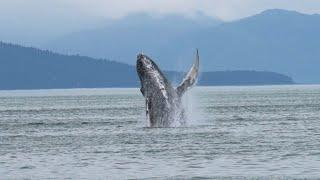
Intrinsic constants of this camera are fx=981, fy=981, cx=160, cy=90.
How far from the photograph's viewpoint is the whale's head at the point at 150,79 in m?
44.8

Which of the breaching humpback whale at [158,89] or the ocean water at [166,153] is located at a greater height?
the breaching humpback whale at [158,89]

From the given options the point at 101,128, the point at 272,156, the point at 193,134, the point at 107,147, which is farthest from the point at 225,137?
the point at 101,128

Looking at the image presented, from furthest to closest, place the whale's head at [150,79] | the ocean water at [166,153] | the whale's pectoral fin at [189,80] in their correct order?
the whale's pectoral fin at [189,80] < the whale's head at [150,79] < the ocean water at [166,153]

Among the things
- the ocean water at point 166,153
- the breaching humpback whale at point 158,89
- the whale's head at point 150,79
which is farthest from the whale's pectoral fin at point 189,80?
the ocean water at point 166,153

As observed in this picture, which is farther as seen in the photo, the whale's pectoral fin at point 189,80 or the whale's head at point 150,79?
the whale's pectoral fin at point 189,80

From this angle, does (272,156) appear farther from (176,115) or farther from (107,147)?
(176,115)

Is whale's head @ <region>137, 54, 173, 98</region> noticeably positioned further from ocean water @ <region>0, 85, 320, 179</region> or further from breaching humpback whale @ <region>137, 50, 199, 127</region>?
ocean water @ <region>0, 85, 320, 179</region>

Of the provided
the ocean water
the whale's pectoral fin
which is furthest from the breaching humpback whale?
the ocean water

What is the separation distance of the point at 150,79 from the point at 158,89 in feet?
2.14

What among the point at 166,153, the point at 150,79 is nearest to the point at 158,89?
the point at 150,79

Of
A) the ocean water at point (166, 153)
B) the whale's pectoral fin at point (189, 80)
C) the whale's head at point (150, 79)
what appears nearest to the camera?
the ocean water at point (166, 153)

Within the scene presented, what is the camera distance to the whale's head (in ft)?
147

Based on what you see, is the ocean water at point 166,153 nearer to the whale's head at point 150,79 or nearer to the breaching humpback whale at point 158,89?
the breaching humpback whale at point 158,89

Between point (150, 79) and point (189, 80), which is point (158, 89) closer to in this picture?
point (150, 79)
